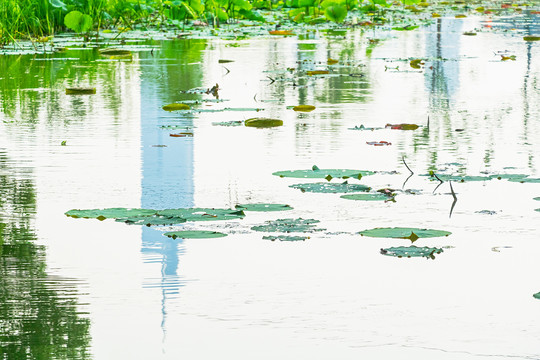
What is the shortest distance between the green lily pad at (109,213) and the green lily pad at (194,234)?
0.87ft

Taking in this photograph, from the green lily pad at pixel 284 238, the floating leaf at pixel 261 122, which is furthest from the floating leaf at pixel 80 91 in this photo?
the green lily pad at pixel 284 238

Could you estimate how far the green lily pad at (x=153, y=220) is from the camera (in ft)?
11.6

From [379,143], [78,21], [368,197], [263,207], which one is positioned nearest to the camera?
[263,207]

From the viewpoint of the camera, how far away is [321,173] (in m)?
4.34

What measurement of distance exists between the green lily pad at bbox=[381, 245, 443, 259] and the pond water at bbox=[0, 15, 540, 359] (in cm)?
3

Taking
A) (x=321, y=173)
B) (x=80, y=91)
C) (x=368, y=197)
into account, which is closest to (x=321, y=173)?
(x=321, y=173)

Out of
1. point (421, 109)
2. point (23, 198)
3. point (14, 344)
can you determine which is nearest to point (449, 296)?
point (14, 344)

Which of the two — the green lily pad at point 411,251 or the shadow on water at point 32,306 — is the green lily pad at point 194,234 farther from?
the green lily pad at point 411,251

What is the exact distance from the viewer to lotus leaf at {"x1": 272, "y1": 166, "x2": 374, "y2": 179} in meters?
4.29

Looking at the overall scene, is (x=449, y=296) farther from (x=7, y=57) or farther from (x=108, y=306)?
(x=7, y=57)

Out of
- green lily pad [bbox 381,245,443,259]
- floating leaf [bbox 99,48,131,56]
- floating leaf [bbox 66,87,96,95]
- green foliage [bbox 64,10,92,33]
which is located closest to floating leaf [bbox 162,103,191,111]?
floating leaf [bbox 66,87,96,95]

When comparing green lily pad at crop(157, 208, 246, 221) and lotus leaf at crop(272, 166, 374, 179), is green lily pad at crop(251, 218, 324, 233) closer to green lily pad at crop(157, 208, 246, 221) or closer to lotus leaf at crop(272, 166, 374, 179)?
green lily pad at crop(157, 208, 246, 221)

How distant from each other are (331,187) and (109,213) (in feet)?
2.84

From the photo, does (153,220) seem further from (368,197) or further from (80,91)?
(80,91)
